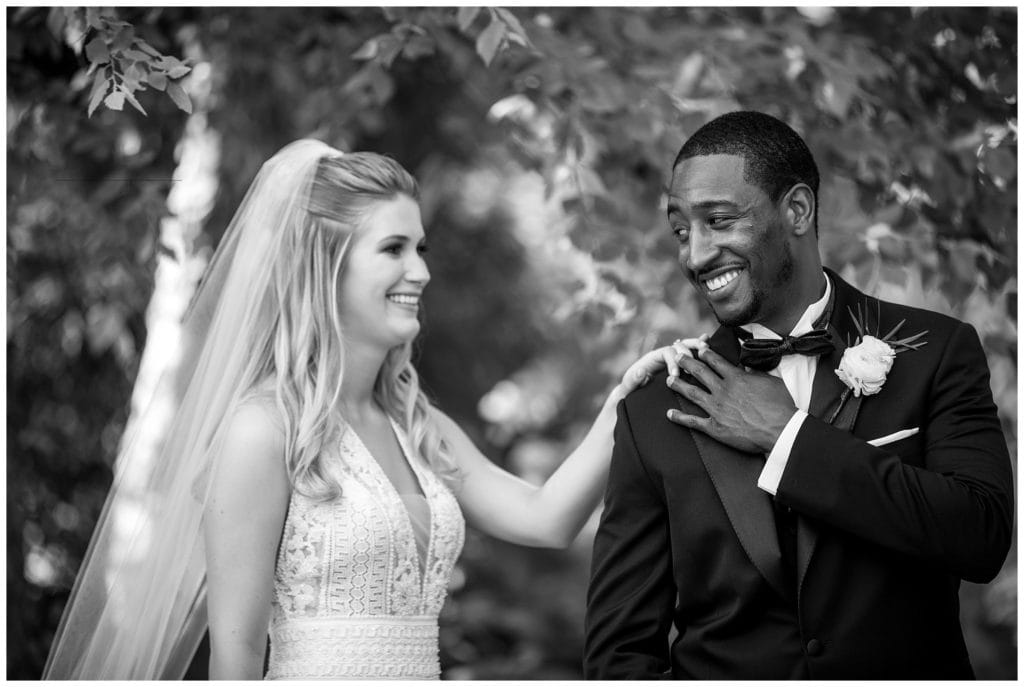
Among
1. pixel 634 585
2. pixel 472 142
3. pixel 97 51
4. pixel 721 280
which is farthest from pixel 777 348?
pixel 472 142

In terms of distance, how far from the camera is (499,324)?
9805 mm

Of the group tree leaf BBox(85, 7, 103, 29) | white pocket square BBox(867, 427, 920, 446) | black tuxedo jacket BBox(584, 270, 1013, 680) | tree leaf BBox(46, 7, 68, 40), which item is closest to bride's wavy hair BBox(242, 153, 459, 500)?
tree leaf BBox(85, 7, 103, 29)

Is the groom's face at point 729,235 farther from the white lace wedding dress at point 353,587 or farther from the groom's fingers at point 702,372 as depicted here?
the white lace wedding dress at point 353,587

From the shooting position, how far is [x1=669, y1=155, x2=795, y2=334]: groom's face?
2.91 m

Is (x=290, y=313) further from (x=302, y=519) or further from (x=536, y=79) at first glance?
(x=536, y=79)

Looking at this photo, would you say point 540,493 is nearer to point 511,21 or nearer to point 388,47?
point 511,21

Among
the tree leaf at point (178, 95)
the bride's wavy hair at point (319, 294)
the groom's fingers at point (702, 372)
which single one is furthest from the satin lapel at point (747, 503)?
the tree leaf at point (178, 95)

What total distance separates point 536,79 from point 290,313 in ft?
5.93

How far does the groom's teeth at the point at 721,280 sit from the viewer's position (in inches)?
115

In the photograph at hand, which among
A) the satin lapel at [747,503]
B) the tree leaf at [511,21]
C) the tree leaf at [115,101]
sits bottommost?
the satin lapel at [747,503]

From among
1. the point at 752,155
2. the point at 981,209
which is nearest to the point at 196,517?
the point at 752,155

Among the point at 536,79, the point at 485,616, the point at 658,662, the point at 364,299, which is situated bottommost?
the point at 485,616

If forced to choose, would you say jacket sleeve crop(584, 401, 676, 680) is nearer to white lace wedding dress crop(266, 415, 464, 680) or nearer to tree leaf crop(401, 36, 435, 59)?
white lace wedding dress crop(266, 415, 464, 680)

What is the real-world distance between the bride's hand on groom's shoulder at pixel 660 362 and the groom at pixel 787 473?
0.05 meters
